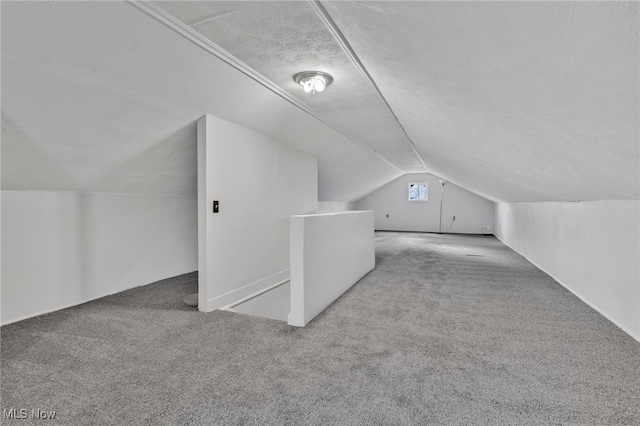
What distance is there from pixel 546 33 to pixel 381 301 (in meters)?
2.72

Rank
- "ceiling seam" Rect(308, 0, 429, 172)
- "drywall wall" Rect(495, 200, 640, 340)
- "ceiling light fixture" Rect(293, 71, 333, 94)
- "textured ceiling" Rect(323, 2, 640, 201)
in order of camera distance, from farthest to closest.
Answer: "ceiling light fixture" Rect(293, 71, 333, 94) → "drywall wall" Rect(495, 200, 640, 340) → "ceiling seam" Rect(308, 0, 429, 172) → "textured ceiling" Rect(323, 2, 640, 201)

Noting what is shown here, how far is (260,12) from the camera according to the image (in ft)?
6.05

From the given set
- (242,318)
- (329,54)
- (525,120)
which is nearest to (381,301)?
(242,318)

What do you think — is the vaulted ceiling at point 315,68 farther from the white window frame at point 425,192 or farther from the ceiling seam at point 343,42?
the white window frame at point 425,192

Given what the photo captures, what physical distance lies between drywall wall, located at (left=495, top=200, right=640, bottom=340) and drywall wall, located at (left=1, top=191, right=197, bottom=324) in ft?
15.6

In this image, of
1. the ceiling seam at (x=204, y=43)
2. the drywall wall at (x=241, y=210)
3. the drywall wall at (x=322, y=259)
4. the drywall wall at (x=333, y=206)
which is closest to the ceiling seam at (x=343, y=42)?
the ceiling seam at (x=204, y=43)

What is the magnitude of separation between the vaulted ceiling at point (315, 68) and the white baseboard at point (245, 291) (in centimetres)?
156

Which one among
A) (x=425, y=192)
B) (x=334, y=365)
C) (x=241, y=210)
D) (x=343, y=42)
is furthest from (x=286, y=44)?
(x=425, y=192)

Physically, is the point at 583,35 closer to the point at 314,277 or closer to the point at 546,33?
the point at 546,33

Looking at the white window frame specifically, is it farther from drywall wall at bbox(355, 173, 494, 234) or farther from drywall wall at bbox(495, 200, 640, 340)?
drywall wall at bbox(495, 200, 640, 340)

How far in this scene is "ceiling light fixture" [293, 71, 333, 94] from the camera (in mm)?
2791

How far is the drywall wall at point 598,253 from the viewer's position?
2.45 m

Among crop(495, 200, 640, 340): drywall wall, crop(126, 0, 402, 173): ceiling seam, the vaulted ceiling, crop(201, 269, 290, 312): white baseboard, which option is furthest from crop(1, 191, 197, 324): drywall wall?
crop(495, 200, 640, 340): drywall wall

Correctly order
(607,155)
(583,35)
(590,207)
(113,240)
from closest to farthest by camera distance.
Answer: (583,35) → (607,155) → (590,207) → (113,240)
